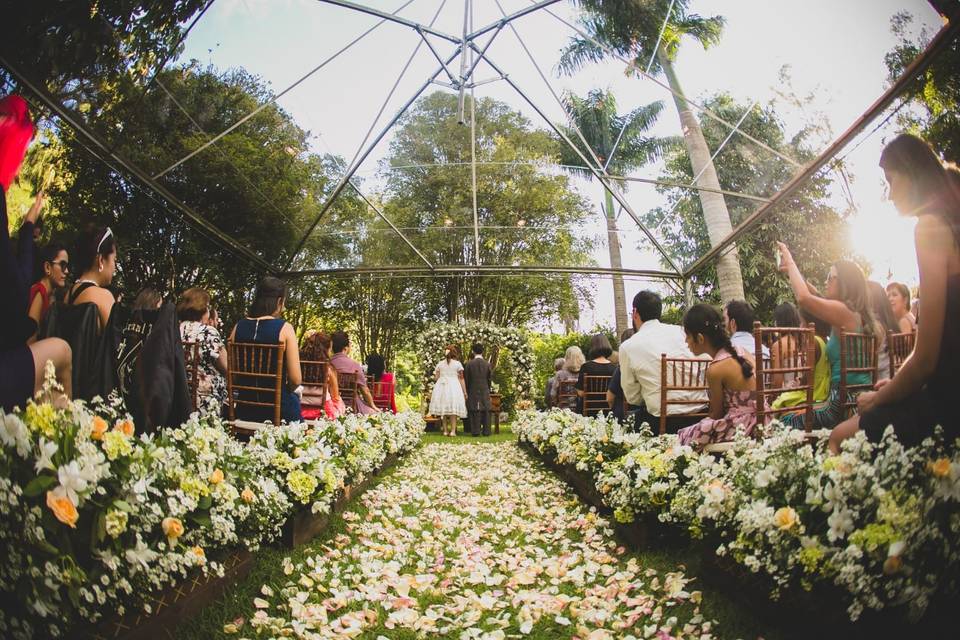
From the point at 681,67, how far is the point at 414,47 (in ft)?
11.6

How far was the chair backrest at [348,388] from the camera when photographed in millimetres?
7020

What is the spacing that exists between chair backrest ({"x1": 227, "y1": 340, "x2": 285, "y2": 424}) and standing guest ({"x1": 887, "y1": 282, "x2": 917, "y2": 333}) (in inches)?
165

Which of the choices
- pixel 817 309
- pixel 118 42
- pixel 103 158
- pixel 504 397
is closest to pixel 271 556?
pixel 817 309

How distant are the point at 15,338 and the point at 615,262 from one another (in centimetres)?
1100

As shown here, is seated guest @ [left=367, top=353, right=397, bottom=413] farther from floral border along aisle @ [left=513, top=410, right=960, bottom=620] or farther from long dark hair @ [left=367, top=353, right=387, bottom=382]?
floral border along aisle @ [left=513, top=410, right=960, bottom=620]

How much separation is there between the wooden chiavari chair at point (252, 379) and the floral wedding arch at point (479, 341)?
A: 9.98 m

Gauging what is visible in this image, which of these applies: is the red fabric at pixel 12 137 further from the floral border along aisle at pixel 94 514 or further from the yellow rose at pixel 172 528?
the yellow rose at pixel 172 528

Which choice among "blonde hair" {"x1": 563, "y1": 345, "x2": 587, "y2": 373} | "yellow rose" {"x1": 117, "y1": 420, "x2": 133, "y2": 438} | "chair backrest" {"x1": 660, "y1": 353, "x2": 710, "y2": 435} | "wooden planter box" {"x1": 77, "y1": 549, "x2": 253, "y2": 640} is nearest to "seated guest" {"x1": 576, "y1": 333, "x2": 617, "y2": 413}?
"blonde hair" {"x1": 563, "y1": 345, "x2": 587, "y2": 373}

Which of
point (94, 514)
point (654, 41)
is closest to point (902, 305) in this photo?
point (654, 41)

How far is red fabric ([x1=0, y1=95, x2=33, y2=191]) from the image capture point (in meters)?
2.16

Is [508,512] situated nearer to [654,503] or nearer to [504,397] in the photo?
[654,503]

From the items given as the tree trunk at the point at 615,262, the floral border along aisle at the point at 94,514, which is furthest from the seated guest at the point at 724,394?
the tree trunk at the point at 615,262

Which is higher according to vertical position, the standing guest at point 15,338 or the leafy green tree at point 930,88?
the leafy green tree at point 930,88

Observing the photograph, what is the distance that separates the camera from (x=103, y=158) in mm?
5852
